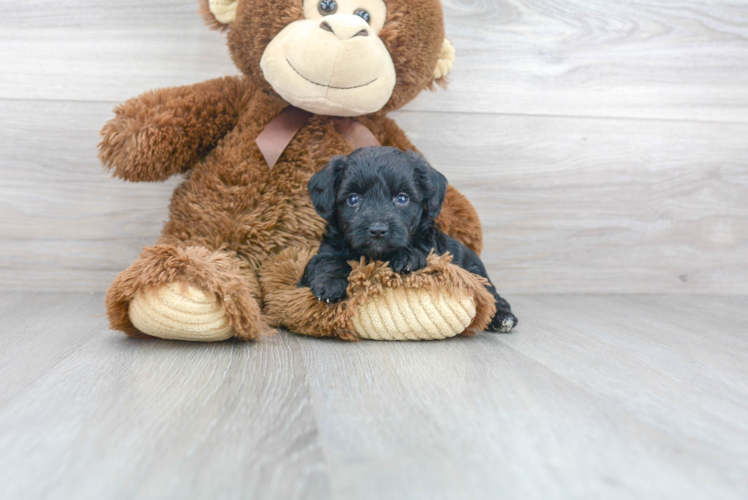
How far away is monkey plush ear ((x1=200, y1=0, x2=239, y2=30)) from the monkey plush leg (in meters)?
0.62

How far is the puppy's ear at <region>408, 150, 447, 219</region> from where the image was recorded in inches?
44.2

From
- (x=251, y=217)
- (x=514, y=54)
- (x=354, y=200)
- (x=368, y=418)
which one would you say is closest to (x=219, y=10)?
(x=251, y=217)

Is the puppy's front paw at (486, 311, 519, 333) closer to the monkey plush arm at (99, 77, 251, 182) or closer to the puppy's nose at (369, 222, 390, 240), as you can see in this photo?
the puppy's nose at (369, 222, 390, 240)

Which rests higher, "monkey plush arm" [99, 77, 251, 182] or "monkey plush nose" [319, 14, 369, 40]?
"monkey plush nose" [319, 14, 369, 40]

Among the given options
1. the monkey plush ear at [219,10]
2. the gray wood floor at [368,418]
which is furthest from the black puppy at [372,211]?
the monkey plush ear at [219,10]

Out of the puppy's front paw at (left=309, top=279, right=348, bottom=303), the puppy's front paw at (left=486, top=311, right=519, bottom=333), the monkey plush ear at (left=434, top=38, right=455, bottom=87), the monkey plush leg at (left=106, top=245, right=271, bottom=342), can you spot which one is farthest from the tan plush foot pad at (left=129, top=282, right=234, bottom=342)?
the monkey plush ear at (left=434, top=38, right=455, bottom=87)

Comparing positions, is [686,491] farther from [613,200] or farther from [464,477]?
[613,200]

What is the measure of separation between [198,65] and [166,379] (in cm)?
110

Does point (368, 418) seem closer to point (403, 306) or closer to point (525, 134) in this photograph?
point (403, 306)

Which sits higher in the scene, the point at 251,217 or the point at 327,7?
the point at 327,7

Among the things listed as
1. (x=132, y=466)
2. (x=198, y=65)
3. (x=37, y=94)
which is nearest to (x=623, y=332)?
(x=132, y=466)

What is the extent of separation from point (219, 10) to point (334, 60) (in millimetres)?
361

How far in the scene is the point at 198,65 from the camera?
164 cm

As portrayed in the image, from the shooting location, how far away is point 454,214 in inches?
55.8
